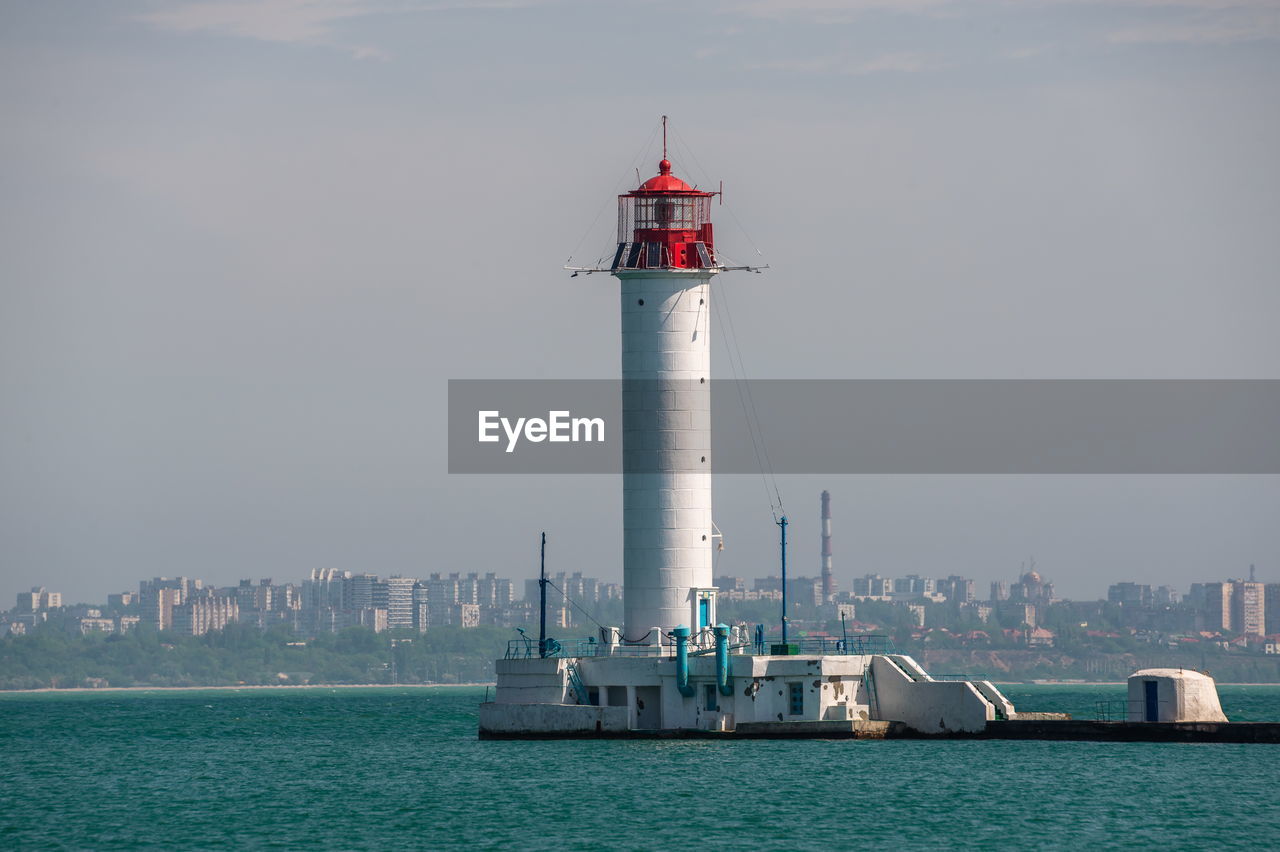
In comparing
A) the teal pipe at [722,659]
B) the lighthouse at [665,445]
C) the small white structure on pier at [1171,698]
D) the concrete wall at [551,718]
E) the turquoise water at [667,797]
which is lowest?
the turquoise water at [667,797]

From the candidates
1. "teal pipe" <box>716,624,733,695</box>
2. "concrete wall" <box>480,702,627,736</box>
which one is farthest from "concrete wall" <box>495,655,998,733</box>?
"teal pipe" <box>716,624,733,695</box>

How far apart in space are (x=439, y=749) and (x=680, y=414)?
1489cm

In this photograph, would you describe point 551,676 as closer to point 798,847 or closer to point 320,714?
point 798,847

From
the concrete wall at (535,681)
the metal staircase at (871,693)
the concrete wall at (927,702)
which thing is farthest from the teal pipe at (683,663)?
the concrete wall at (927,702)

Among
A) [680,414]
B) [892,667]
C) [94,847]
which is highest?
[680,414]

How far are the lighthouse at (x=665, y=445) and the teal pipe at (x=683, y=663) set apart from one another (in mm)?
1175

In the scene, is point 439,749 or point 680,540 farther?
point 439,749

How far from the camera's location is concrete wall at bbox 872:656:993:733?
190 feet

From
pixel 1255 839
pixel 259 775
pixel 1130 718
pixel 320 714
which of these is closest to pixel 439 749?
pixel 259 775

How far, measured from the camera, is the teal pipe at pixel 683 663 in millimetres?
57097

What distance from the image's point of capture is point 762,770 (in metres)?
53.4

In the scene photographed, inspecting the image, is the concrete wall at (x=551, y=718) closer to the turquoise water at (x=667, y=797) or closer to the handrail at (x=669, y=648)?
the turquoise water at (x=667, y=797)

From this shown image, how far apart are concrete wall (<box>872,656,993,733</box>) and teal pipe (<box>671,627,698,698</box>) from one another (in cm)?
522

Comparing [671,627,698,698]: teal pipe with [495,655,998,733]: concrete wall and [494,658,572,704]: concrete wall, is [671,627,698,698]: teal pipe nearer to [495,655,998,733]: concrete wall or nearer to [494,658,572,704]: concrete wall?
[495,655,998,733]: concrete wall
